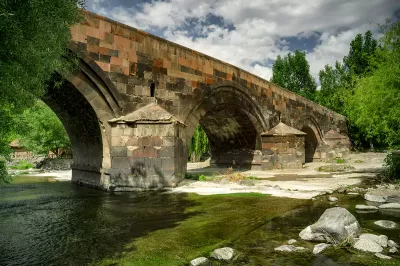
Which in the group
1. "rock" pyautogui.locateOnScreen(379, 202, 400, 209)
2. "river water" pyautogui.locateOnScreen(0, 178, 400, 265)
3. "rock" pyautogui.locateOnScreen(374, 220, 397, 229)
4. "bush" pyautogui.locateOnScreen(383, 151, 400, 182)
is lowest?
"river water" pyautogui.locateOnScreen(0, 178, 400, 265)

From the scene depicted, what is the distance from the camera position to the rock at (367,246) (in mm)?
3209

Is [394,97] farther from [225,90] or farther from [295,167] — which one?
[295,167]

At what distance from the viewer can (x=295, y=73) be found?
38.6 m

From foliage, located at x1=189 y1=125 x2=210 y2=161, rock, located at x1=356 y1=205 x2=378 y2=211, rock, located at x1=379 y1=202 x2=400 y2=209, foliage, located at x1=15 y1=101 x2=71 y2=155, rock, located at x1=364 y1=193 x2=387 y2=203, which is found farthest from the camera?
foliage, located at x1=189 y1=125 x2=210 y2=161

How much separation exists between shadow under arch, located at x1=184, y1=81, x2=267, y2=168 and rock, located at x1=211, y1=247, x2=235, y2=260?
25.3 feet

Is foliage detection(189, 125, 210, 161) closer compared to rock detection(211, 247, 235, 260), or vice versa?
rock detection(211, 247, 235, 260)

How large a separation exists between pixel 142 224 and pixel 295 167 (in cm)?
1208

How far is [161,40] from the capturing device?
9703 mm

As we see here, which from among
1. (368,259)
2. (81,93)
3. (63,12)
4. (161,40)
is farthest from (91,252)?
(161,40)

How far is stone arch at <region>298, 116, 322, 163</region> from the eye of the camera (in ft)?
69.9

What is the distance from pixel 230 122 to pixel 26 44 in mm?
12644

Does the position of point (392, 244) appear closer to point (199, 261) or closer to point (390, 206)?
point (199, 261)

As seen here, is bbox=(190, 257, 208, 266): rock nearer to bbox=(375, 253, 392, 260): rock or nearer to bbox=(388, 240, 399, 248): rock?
bbox=(375, 253, 392, 260): rock

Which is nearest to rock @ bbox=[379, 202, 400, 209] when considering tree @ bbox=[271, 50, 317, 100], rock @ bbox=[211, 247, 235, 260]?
rock @ bbox=[211, 247, 235, 260]
